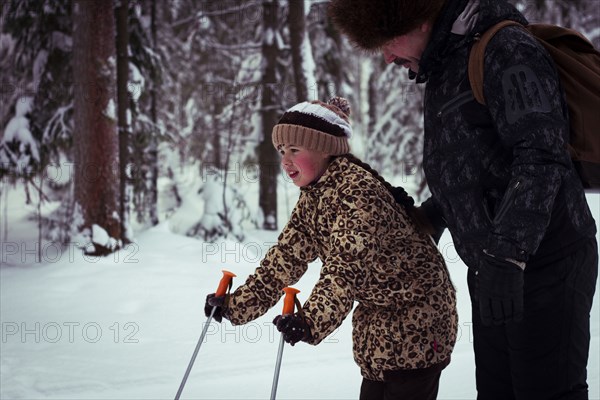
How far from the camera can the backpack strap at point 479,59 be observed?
1.91m

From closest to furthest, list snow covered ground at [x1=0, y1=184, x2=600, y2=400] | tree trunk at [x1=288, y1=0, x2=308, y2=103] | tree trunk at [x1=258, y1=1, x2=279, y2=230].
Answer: snow covered ground at [x1=0, y1=184, x2=600, y2=400] → tree trunk at [x1=288, y1=0, x2=308, y2=103] → tree trunk at [x1=258, y1=1, x2=279, y2=230]

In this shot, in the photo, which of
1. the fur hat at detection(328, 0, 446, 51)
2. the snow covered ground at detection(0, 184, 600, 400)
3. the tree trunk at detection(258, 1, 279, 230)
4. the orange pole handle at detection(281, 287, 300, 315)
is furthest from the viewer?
the tree trunk at detection(258, 1, 279, 230)

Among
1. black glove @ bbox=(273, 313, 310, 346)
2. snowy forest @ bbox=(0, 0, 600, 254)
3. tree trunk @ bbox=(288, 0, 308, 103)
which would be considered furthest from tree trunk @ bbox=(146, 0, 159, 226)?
black glove @ bbox=(273, 313, 310, 346)

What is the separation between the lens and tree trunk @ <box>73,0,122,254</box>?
8289 mm

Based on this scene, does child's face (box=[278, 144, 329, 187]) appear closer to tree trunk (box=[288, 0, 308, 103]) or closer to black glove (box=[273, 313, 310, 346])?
black glove (box=[273, 313, 310, 346])

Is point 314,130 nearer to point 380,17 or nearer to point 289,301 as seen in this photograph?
point 380,17

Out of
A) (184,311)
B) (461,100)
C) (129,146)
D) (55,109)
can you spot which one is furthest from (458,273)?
(55,109)

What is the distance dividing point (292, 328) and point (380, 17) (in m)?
1.10

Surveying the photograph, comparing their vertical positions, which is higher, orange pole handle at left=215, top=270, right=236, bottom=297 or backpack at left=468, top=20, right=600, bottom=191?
backpack at left=468, top=20, right=600, bottom=191

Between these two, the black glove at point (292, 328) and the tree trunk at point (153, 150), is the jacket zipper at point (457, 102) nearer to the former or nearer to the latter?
the black glove at point (292, 328)

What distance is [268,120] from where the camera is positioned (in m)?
13.3

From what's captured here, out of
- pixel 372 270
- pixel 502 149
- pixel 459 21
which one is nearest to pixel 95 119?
pixel 372 270

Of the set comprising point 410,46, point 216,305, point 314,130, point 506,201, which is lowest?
point 216,305

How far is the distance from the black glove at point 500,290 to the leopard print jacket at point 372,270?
1.79ft
